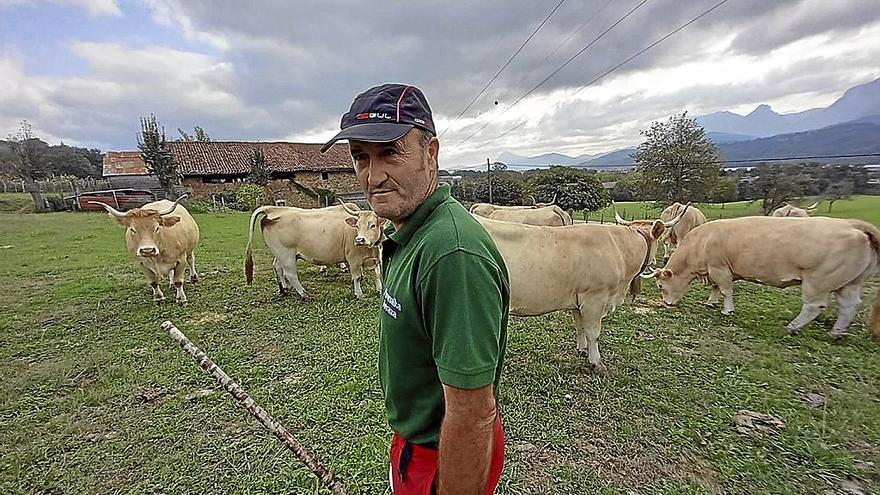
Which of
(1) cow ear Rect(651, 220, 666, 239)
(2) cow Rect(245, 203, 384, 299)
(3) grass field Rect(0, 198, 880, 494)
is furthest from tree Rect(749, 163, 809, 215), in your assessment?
(2) cow Rect(245, 203, 384, 299)

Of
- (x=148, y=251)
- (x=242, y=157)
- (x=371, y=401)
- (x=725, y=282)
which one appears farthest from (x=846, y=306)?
(x=242, y=157)

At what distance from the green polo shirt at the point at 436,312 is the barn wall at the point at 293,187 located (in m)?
27.4

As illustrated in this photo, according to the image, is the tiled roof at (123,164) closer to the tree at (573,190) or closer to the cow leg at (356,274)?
the tree at (573,190)

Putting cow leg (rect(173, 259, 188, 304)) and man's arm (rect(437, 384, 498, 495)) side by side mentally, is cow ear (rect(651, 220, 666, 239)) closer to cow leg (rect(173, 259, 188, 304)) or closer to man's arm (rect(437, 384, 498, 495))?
man's arm (rect(437, 384, 498, 495))

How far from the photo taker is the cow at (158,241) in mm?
6398

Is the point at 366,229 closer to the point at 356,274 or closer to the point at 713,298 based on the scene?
the point at 356,274

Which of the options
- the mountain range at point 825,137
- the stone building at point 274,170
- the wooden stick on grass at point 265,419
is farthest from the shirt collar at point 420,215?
the stone building at point 274,170

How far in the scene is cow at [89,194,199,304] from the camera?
6398 millimetres

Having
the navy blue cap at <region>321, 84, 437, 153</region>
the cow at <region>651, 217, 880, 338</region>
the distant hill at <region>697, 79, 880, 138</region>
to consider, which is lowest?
the cow at <region>651, 217, 880, 338</region>

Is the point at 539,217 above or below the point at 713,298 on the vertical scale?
above

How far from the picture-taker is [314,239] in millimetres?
7438

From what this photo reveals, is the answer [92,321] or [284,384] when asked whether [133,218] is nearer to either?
[92,321]

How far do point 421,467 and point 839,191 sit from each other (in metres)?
23.0

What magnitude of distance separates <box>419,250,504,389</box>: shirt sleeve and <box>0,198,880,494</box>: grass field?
8.19 ft
